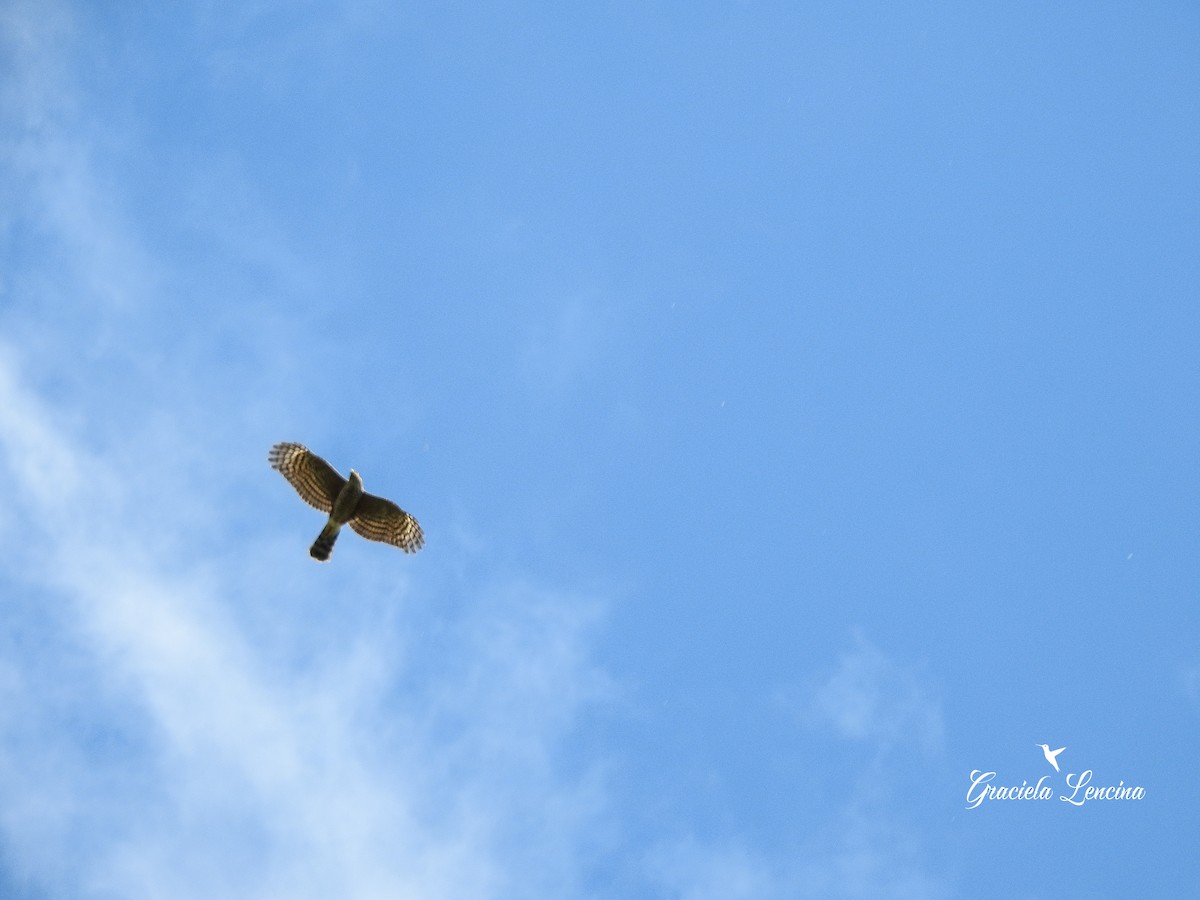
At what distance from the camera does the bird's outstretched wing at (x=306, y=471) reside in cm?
2467

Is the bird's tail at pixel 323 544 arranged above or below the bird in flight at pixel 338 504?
Answer: below

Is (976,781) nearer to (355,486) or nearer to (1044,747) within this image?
(1044,747)

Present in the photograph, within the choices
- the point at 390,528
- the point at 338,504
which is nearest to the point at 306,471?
the point at 338,504

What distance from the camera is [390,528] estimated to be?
25.5m

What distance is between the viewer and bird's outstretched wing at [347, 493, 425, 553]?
25.3 m

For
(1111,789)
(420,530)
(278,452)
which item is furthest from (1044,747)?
(278,452)

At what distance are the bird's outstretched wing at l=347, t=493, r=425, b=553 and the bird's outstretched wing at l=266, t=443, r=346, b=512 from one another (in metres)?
0.74

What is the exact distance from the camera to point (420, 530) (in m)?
25.7

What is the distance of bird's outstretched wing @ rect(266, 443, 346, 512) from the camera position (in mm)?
24672

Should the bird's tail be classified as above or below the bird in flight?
below

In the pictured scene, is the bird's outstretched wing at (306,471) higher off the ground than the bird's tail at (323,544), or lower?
higher

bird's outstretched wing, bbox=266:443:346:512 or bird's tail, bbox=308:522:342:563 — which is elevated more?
bird's outstretched wing, bbox=266:443:346:512

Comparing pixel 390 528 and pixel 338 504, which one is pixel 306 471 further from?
pixel 390 528

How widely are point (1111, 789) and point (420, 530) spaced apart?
21086mm
